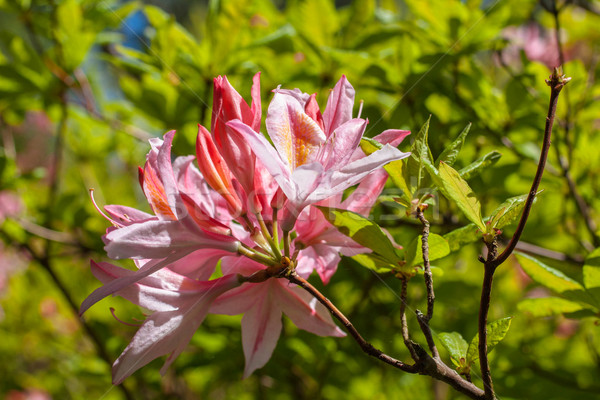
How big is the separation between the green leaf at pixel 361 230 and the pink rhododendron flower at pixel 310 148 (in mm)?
30

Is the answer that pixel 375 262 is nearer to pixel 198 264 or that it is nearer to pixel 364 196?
pixel 364 196

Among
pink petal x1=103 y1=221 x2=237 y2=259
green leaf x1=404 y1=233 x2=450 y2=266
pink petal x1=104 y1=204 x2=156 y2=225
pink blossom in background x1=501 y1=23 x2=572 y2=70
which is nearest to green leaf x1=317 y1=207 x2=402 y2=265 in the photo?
green leaf x1=404 y1=233 x2=450 y2=266

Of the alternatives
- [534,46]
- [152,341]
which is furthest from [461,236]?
[534,46]

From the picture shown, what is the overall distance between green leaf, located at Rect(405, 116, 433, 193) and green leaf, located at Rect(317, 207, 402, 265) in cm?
7

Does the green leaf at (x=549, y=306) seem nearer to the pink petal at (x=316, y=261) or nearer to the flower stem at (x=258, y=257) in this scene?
the pink petal at (x=316, y=261)

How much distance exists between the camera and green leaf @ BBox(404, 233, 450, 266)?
0.61 metres

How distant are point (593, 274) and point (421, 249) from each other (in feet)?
0.88

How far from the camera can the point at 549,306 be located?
775 mm

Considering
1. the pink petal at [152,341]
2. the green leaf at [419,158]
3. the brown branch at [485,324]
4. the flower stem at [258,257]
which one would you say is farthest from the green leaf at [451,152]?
the pink petal at [152,341]

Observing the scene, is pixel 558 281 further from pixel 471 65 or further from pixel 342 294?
pixel 342 294

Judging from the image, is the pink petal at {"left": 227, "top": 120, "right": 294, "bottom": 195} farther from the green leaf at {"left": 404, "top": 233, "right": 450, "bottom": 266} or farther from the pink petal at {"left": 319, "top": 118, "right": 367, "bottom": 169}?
the green leaf at {"left": 404, "top": 233, "right": 450, "bottom": 266}

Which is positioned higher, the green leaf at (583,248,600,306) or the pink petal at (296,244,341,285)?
the green leaf at (583,248,600,306)

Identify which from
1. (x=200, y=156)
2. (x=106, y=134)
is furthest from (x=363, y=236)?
(x=106, y=134)

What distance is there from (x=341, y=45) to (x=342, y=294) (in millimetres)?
669
